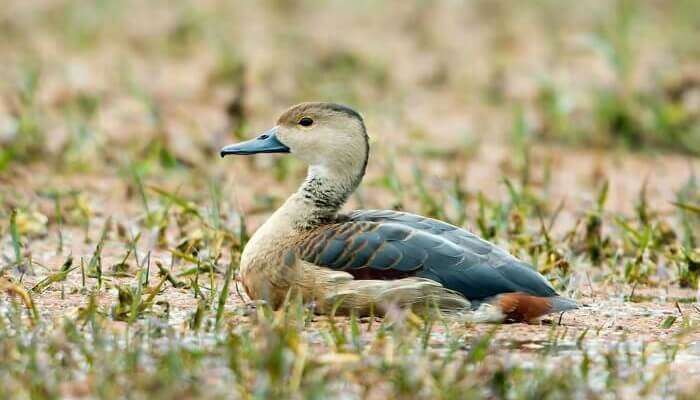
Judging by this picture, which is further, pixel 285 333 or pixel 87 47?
pixel 87 47

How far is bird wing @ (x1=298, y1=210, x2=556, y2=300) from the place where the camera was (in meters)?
4.93

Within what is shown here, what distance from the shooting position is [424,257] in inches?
196

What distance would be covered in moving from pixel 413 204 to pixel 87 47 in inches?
189

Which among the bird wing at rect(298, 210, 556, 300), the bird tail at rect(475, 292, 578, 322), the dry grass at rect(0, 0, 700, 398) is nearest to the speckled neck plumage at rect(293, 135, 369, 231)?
the bird wing at rect(298, 210, 556, 300)

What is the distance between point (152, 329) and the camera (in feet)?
14.9

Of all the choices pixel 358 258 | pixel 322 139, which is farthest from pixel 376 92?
pixel 358 258

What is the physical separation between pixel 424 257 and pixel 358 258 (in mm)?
241

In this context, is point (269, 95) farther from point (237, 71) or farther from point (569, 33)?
point (569, 33)

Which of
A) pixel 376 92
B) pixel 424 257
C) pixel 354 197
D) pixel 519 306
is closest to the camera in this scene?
pixel 519 306

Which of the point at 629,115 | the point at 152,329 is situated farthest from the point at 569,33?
the point at 152,329

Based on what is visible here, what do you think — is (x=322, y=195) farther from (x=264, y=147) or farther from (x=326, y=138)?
(x=264, y=147)

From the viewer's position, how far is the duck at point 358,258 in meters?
4.92

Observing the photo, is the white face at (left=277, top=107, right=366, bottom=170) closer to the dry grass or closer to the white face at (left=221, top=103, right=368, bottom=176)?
the white face at (left=221, top=103, right=368, bottom=176)

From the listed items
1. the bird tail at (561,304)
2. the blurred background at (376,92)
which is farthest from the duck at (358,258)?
the blurred background at (376,92)
